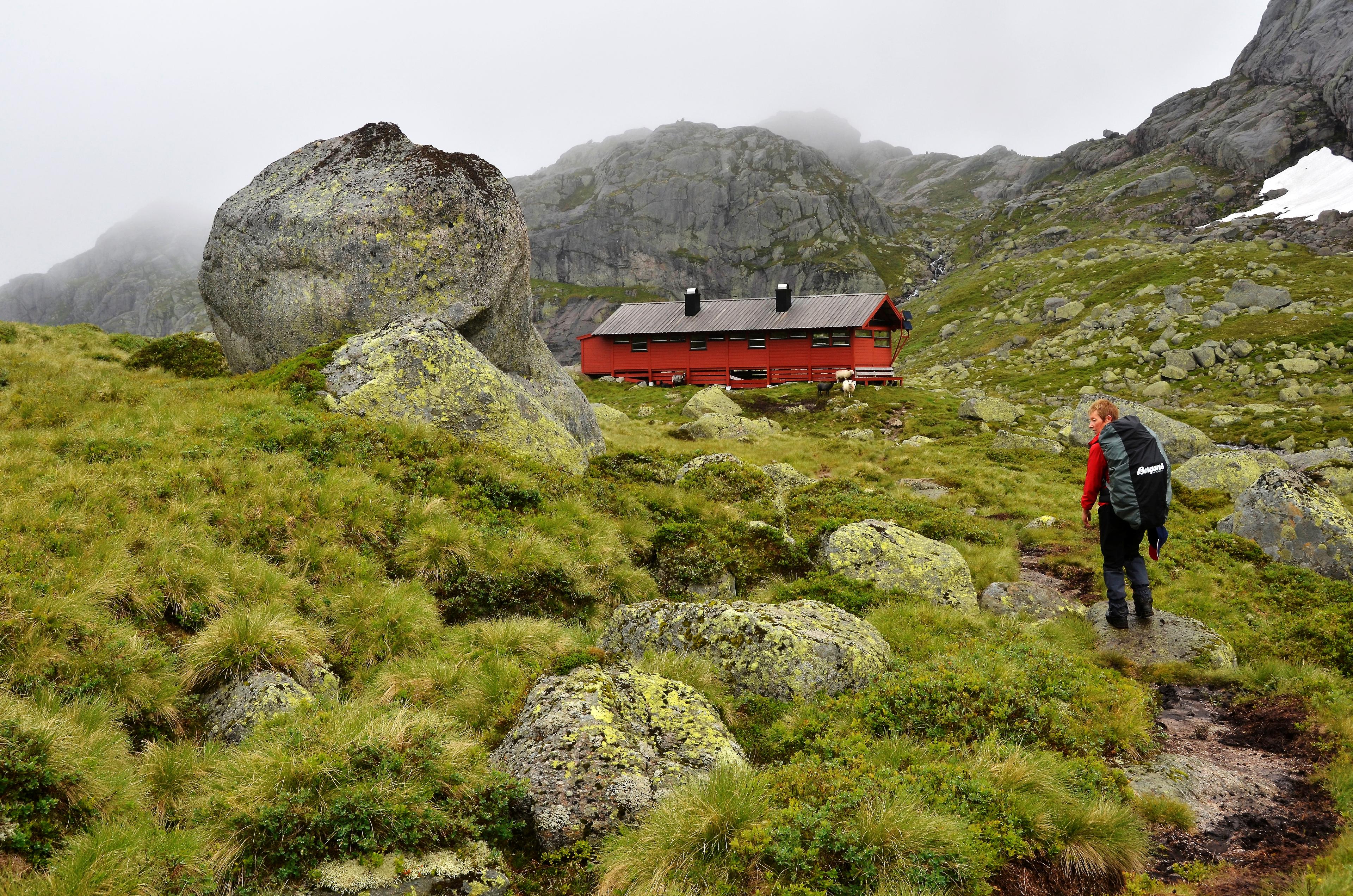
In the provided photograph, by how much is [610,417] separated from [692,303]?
28.9 metres

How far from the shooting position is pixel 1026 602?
11.8m

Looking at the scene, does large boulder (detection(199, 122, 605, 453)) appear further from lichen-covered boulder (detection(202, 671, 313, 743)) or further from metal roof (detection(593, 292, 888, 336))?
metal roof (detection(593, 292, 888, 336))

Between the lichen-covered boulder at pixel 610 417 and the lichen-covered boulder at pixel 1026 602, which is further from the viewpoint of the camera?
the lichen-covered boulder at pixel 610 417

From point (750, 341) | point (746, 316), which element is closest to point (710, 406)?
point (750, 341)

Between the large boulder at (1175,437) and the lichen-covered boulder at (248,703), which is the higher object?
the lichen-covered boulder at (248,703)

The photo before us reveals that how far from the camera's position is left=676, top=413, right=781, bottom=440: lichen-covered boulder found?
32.3 m

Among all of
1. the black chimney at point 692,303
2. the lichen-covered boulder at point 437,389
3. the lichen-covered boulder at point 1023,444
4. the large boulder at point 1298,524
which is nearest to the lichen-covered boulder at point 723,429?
the lichen-covered boulder at point 1023,444

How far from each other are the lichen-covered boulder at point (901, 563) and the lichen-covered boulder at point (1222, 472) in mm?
14785

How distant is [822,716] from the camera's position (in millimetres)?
6727

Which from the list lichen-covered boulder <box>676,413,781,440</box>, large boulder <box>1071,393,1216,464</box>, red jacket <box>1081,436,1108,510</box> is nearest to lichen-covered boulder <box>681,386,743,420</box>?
lichen-covered boulder <box>676,413,781,440</box>

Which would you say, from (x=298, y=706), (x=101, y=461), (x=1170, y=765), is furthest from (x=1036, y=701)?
(x=101, y=461)

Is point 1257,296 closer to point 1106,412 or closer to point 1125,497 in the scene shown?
point 1106,412

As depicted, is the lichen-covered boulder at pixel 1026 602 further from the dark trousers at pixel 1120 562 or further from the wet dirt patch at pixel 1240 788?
A: the wet dirt patch at pixel 1240 788

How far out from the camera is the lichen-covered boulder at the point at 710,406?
3972 centimetres
